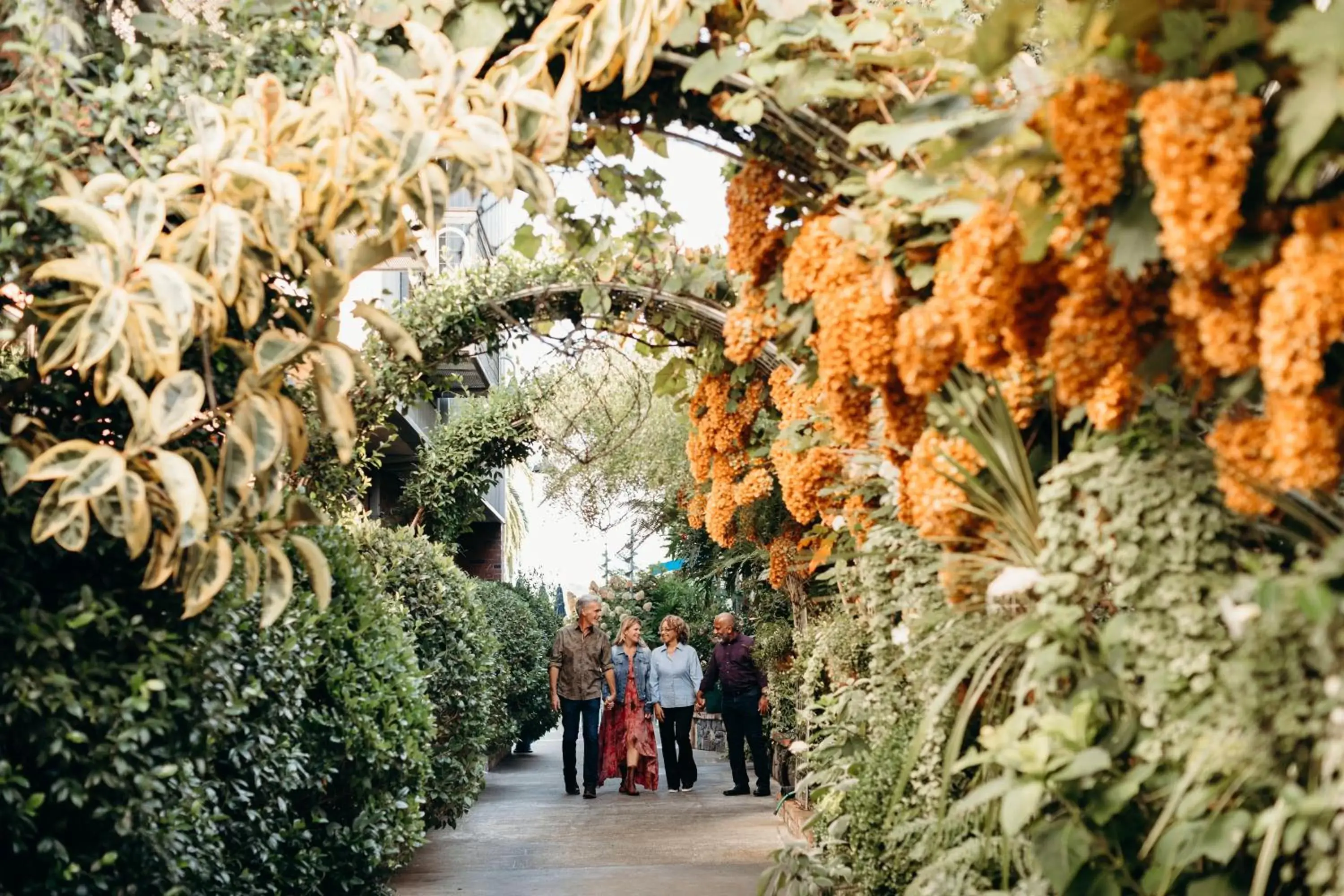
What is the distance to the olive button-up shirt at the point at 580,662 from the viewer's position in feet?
41.8

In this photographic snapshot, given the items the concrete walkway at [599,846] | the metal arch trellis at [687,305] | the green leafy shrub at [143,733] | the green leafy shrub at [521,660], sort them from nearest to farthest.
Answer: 1. the green leafy shrub at [143,733]
2. the metal arch trellis at [687,305]
3. the concrete walkway at [599,846]
4. the green leafy shrub at [521,660]

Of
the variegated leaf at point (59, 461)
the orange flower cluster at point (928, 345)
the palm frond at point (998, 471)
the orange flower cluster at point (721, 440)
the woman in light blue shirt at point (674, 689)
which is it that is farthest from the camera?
the woman in light blue shirt at point (674, 689)

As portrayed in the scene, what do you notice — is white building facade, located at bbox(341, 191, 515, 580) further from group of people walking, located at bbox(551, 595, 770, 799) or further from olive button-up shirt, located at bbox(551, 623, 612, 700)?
group of people walking, located at bbox(551, 595, 770, 799)

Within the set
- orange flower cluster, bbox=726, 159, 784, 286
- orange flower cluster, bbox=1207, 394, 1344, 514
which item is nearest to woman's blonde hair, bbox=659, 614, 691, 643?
orange flower cluster, bbox=726, 159, 784, 286

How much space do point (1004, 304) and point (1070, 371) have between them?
0.20 m

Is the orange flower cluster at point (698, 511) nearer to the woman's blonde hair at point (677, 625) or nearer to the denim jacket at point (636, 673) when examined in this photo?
the woman's blonde hair at point (677, 625)

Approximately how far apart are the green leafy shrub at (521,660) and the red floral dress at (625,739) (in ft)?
3.66

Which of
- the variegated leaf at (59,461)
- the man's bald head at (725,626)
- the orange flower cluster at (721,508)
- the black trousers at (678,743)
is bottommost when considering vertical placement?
the black trousers at (678,743)

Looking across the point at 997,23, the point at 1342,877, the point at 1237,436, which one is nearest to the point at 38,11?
the point at 997,23

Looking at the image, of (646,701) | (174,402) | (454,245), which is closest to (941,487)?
(174,402)

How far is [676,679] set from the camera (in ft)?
43.0

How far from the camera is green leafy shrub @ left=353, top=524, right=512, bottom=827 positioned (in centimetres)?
896

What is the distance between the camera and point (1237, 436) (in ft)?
8.04

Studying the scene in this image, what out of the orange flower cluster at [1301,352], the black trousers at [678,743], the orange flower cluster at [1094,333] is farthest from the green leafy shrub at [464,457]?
the orange flower cluster at [1301,352]
